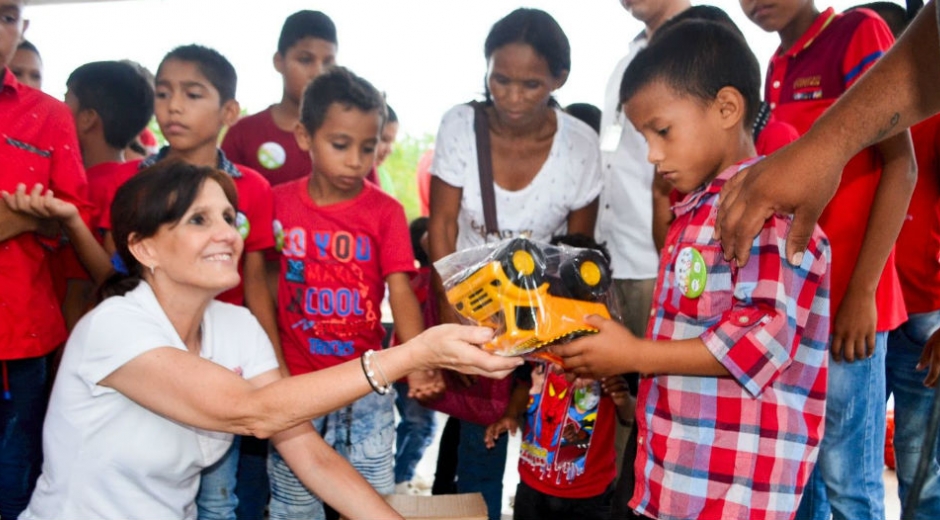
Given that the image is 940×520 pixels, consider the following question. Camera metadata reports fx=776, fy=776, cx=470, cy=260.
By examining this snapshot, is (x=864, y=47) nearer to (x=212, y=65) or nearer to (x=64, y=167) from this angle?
(x=212, y=65)

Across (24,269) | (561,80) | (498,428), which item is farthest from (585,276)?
(24,269)

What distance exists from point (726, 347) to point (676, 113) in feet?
1.78

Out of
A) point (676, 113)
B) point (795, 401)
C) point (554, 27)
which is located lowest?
point (795, 401)

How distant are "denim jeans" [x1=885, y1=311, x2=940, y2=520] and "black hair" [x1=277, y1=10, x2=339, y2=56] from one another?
252cm

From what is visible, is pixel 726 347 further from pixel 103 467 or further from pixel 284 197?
pixel 284 197

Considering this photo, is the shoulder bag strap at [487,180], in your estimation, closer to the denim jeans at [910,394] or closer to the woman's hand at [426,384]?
the woman's hand at [426,384]

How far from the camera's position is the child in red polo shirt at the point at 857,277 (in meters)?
1.90

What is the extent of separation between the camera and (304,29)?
11.1ft

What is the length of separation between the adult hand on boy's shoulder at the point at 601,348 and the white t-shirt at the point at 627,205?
1.24 m

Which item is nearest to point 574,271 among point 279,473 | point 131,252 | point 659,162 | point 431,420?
point 659,162

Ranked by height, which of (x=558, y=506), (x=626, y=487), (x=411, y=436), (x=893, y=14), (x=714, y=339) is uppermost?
(x=893, y=14)

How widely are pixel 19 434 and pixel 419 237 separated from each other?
2259 millimetres

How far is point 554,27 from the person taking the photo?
2.62m

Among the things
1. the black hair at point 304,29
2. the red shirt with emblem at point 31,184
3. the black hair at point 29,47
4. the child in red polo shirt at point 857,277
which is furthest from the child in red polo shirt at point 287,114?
the child in red polo shirt at point 857,277
